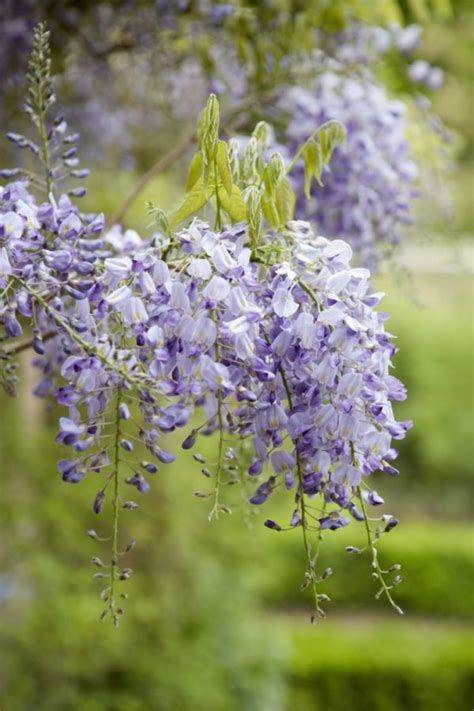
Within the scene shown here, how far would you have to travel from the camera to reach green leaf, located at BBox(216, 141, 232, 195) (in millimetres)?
882

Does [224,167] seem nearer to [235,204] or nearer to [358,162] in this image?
[235,204]

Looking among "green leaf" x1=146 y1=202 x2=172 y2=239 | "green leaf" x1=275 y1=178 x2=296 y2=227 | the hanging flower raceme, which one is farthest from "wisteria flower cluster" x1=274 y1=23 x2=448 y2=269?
"green leaf" x1=146 y1=202 x2=172 y2=239

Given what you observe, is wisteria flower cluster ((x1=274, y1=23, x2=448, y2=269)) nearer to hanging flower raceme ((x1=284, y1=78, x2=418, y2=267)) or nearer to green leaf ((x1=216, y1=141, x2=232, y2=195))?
hanging flower raceme ((x1=284, y1=78, x2=418, y2=267))

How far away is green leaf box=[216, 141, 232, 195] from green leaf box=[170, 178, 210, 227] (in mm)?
20

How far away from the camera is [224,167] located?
0.88 metres

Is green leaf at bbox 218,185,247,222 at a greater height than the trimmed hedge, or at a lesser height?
greater

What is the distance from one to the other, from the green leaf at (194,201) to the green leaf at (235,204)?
0.02 m

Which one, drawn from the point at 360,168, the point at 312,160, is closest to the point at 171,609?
the point at 360,168

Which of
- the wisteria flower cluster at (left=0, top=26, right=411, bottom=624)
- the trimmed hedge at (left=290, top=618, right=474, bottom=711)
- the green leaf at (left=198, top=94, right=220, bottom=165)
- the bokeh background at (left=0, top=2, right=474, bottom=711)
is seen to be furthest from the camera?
the trimmed hedge at (left=290, top=618, right=474, bottom=711)

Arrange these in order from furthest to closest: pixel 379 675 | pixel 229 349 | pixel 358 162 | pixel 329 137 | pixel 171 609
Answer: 1. pixel 379 675
2. pixel 171 609
3. pixel 358 162
4. pixel 329 137
5. pixel 229 349

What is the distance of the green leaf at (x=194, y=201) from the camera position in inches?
35.3

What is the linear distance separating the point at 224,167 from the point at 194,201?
0.04 meters

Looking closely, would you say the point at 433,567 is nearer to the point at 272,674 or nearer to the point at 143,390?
the point at 272,674

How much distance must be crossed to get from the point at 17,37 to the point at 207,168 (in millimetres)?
898
